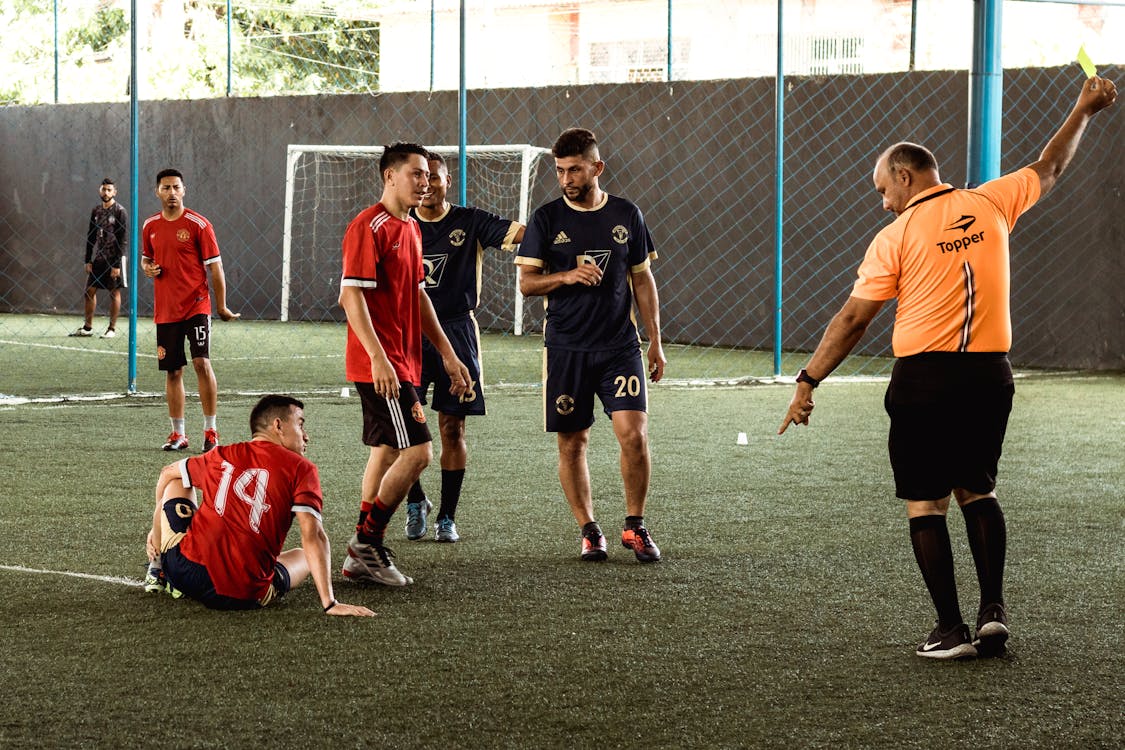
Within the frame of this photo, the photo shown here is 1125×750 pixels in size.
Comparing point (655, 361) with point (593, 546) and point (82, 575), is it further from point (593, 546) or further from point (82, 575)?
point (82, 575)

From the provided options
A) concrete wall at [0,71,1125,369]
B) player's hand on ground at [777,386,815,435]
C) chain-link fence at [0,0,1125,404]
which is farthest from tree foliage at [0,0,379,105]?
player's hand on ground at [777,386,815,435]

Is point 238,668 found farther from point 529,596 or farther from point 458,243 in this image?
point 458,243

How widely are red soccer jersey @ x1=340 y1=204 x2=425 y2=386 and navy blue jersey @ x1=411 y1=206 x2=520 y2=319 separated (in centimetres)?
100

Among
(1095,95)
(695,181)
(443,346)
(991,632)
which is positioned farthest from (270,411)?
(695,181)

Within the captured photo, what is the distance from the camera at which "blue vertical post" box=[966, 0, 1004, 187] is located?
8.70 m

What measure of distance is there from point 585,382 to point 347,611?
1.75 m

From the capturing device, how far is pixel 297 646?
4.91 meters

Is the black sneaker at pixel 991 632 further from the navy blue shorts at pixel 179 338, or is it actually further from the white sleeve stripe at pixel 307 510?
the navy blue shorts at pixel 179 338

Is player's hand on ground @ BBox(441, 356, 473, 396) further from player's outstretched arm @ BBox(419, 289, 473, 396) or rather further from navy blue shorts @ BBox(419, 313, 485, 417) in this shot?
navy blue shorts @ BBox(419, 313, 485, 417)

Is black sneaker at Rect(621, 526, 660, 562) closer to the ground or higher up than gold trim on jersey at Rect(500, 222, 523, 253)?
closer to the ground

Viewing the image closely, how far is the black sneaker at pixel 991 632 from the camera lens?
15.6 feet

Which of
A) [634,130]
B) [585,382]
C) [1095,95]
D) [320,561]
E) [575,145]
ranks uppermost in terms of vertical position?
[634,130]

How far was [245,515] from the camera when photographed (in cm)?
525

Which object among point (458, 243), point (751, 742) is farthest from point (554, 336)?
point (751, 742)
